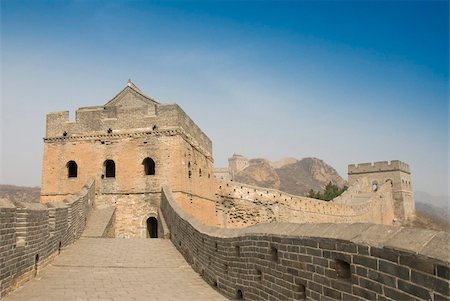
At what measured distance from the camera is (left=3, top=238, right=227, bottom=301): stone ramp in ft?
24.6

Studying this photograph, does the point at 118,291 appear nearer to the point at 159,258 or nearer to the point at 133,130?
the point at 159,258

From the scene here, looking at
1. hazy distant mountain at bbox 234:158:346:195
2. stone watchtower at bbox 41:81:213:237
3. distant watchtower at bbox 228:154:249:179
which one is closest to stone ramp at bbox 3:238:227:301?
stone watchtower at bbox 41:81:213:237

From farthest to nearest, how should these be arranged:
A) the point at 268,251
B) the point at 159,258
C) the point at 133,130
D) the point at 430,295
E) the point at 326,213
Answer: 1. the point at 326,213
2. the point at 133,130
3. the point at 159,258
4. the point at 268,251
5. the point at 430,295

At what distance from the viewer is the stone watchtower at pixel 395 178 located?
4553 cm

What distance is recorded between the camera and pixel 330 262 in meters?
4.51

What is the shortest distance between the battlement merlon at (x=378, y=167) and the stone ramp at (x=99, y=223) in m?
37.5

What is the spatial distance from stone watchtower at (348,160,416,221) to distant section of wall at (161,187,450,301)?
139ft

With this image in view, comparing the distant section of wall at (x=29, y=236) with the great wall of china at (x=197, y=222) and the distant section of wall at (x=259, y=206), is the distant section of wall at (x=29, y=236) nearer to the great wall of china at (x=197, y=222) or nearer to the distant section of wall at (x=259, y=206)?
the great wall of china at (x=197, y=222)

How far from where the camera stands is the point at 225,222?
24.5 m

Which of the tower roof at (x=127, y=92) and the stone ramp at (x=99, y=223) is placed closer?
the stone ramp at (x=99, y=223)

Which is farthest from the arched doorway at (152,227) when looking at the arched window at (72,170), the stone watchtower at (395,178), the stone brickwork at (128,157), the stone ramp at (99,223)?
the stone watchtower at (395,178)

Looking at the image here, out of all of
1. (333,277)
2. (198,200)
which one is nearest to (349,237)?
(333,277)

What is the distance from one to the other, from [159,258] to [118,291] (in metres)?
3.42

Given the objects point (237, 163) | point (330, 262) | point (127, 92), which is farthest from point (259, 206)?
point (237, 163)
